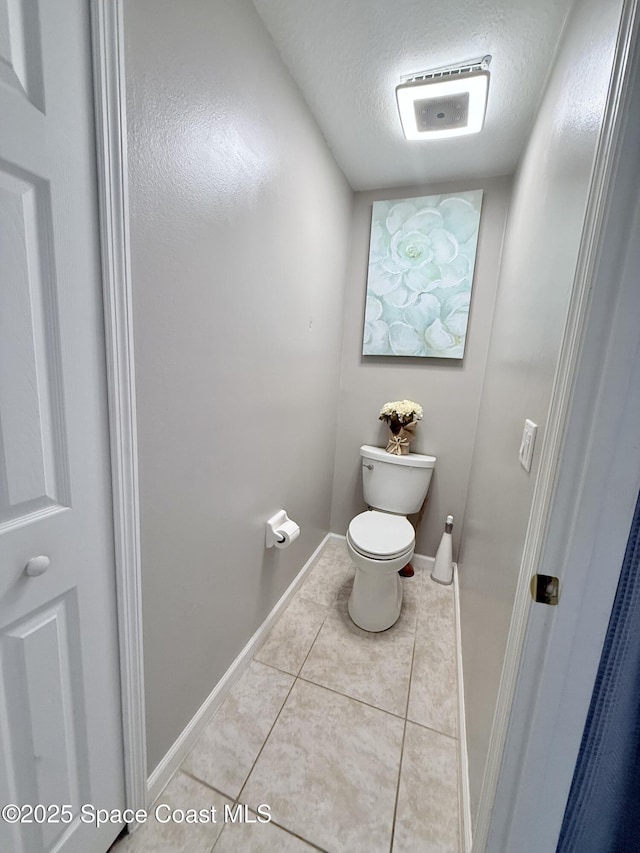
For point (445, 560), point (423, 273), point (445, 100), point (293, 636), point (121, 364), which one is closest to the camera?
point (121, 364)

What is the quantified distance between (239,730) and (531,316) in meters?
1.65

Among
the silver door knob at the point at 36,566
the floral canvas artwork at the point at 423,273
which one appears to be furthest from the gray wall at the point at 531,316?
the silver door knob at the point at 36,566

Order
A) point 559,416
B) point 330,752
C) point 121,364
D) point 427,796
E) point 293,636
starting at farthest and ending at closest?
point 293,636 < point 330,752 < point 427,796 < point 121,364 < point 559,416

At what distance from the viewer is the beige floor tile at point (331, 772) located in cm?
91

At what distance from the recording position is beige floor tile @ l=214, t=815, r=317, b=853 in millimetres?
856

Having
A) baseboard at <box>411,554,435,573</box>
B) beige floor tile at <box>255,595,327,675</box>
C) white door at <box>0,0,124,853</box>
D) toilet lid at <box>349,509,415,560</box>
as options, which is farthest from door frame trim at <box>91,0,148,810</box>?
baseboard at <box>411,554,435,573</box>

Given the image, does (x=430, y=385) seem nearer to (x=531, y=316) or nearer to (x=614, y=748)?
(x=531, y=316)

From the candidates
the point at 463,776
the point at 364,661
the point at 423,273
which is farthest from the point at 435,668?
the point at 423,273

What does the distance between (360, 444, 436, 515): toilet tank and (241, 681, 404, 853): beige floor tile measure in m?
0.98

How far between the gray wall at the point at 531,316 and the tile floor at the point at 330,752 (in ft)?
0.59

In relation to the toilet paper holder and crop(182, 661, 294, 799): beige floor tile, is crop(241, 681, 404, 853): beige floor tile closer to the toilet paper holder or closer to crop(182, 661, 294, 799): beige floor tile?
crop(182, 661, 294, 799): beige floor tile

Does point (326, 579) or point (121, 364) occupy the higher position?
point (121, 364)

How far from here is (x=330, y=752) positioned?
108 centimetres

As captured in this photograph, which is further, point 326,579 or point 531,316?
point 326,579
